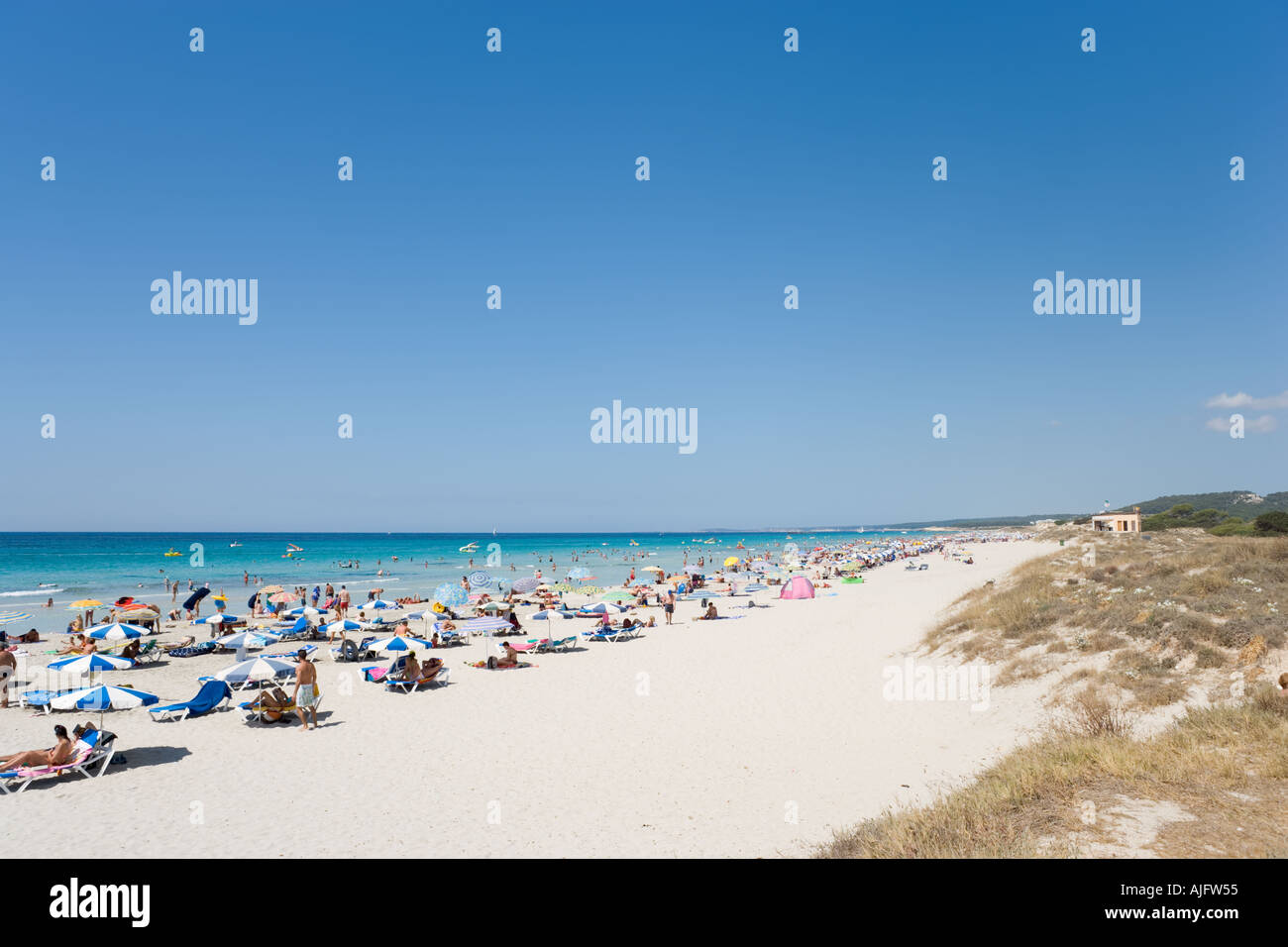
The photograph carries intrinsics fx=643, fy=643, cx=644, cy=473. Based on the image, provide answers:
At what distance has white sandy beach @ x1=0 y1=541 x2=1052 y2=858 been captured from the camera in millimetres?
7820

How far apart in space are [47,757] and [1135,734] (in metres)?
16.0

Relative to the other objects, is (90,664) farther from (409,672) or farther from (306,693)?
(409,672)

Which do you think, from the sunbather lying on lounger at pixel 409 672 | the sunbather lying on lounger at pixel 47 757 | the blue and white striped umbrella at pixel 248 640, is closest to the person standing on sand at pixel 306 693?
the sunbather lying on lounger at pixel 409 672

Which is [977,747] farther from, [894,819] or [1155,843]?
[1155,843]

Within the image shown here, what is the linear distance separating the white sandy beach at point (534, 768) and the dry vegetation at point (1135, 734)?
1339mm

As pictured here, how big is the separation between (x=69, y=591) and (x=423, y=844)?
1944 inches

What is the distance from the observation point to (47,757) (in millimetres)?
9938

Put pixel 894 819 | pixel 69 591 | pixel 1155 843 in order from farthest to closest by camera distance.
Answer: pixel 69 591 → pixel 894 819 → pixel 1155 843

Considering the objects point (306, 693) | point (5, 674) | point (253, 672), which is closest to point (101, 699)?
point (253, 672)

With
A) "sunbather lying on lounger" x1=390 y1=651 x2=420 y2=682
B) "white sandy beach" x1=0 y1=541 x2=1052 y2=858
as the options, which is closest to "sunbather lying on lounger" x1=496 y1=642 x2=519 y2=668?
"white sandy beach" x1=0 y1=541 x2=1052 y2=858

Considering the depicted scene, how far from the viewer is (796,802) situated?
8492mm

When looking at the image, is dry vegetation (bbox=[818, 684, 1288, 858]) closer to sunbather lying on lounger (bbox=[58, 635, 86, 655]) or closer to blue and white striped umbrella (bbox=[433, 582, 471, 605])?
blue and white striped umbrella (bbox=[433, 582, 471, 605])

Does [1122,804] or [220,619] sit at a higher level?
[1122,804]
